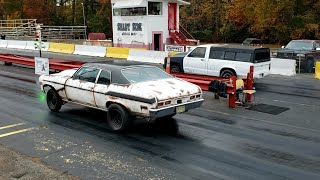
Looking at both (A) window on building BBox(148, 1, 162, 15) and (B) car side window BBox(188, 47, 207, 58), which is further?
(A) window on building BBox(148, 1, 162, 15)

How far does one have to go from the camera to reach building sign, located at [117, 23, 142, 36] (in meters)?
38.6

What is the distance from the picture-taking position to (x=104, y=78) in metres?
9.73

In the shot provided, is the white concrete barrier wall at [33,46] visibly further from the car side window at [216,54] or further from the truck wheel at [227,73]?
the truck wheel at [227,73]

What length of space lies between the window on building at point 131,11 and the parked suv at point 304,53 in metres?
18.5

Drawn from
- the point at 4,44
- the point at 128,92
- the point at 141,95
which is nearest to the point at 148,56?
the point at 128,92

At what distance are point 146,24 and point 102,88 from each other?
95.2 feet

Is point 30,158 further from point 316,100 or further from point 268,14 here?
point 268,14

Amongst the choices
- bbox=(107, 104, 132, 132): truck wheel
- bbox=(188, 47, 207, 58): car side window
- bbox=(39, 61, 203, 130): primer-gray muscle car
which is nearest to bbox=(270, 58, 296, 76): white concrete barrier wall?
bbox=(188, 47, 207, 58): car side window

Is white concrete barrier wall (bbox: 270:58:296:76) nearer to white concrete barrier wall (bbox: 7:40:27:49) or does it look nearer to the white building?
the white building

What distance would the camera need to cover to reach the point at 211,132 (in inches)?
363

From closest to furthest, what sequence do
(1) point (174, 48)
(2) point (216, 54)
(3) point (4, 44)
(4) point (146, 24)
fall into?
(2) point (216, 54), (1) point (174, 48), (4) point (146, 24), (3) point (4, 44)

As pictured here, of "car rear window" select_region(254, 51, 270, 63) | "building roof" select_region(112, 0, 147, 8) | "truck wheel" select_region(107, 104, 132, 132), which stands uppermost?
"building roof" select_region(112, 0, 147, 8)

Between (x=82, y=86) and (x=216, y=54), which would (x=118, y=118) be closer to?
(x=82, y=86)

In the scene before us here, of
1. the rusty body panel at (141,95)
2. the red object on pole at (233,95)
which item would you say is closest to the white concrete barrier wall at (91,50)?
the red object on pole at (233,95)
